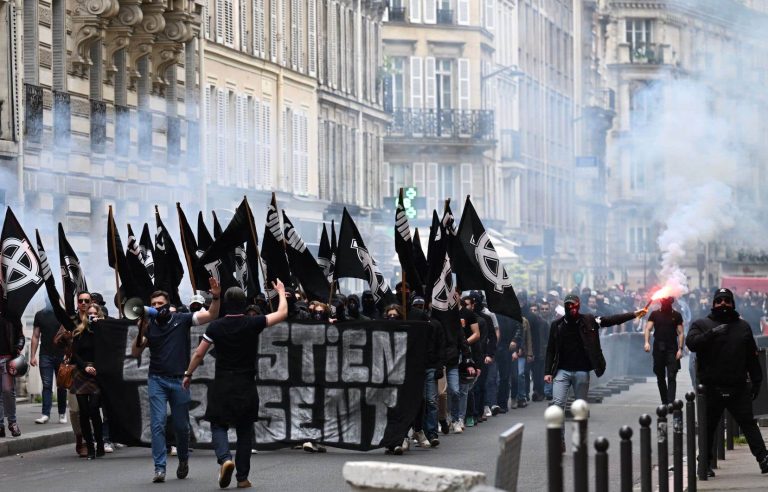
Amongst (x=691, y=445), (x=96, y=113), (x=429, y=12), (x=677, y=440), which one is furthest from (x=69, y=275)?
(x=429, y=12)

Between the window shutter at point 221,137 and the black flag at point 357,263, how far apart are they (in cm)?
1834

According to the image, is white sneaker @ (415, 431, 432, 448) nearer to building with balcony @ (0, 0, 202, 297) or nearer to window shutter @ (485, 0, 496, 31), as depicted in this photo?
building with balcony @ (0, 0, 202, 297)

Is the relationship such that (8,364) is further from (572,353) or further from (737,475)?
(737,475)

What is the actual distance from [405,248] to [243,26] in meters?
23.2

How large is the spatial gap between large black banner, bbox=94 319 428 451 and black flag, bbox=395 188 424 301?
1.38m

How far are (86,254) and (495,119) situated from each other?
3965 centimetres

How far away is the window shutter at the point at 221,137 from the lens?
44.4 m

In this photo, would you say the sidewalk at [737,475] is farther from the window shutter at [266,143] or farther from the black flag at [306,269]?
the window shutter at [266,143]

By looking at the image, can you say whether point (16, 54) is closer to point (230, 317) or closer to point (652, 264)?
point (230, 317)

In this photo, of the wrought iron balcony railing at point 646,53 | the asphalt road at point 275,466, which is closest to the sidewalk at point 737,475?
the asphalt road at point 275,466

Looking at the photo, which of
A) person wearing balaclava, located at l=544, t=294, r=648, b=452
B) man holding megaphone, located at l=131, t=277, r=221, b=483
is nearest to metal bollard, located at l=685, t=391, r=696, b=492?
person wearing balaclava, located at l=544, t=294, r=648, b=452

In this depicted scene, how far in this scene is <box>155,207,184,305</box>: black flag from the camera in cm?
2403

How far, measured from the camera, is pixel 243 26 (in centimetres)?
4638

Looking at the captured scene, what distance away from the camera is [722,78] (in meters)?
63.7
